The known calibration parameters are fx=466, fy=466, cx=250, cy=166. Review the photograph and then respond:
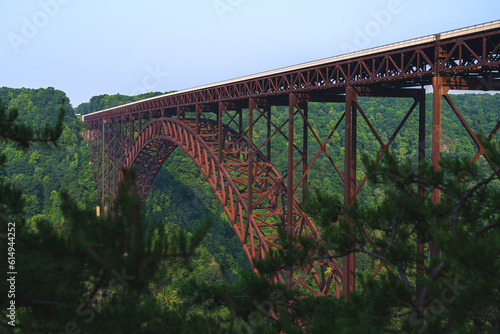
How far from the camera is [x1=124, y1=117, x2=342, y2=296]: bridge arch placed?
18.4 metres

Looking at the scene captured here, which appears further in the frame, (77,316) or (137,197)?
Answer: (77,316)

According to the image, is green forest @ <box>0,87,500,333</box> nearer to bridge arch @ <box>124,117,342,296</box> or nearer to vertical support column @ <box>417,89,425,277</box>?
vertical support column @ <box>417,89,425,277</box>

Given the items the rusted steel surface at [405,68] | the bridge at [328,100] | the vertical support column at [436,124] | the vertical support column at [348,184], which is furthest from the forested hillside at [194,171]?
the vertical support column at [436,124]

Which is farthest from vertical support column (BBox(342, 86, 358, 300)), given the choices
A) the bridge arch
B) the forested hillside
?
the forested hillside

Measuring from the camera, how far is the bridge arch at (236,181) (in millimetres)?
18422

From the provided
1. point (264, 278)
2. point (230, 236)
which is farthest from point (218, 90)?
point (230, 236)

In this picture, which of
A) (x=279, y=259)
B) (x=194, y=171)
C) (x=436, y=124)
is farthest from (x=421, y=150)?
(x=194, y=171)

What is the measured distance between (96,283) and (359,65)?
9.90 meters

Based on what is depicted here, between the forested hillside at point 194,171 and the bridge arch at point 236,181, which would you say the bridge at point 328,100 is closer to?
the bridge arch at point 236,181

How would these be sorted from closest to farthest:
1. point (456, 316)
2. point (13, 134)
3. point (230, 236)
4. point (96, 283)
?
1. point (456, 316)
2. point (96, 283)
3. point (13, 134)
4. point (230, 236)

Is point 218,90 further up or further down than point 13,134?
further up

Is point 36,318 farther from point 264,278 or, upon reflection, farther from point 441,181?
point 441,181

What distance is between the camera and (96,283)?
6.80 meters

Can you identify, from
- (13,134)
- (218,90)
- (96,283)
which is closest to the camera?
(96,283)
